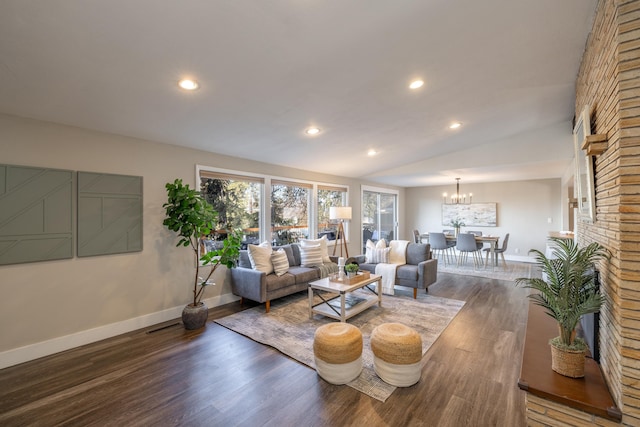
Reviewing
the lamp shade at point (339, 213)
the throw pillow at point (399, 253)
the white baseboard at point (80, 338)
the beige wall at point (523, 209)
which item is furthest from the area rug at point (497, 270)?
the white baseboard at point (80, 338)

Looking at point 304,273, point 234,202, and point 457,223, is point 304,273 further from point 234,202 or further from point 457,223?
point 457,223

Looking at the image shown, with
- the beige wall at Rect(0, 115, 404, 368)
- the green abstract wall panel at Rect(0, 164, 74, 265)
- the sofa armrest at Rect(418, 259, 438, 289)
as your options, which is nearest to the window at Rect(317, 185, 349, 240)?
the sofa armrest at Rect(418, 259, 438, 289)

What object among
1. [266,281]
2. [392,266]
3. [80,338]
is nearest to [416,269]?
[392,266]

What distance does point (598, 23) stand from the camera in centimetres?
Answer: 205

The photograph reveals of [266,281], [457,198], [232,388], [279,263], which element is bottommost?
[232,388]

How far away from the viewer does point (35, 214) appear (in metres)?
2.73

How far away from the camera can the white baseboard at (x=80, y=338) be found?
2.66m

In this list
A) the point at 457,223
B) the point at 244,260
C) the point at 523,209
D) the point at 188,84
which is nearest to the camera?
the point at 188,84

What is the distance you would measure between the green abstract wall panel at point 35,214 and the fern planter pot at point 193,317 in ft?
4.48

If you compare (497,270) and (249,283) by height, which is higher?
(249,283)

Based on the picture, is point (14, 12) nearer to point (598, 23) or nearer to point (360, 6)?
point (360, 6)

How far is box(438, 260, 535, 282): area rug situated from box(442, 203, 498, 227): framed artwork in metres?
1.44

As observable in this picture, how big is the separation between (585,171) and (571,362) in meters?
1.54

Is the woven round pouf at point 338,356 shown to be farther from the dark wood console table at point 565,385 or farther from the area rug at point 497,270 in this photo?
the area rug at point 497,270
